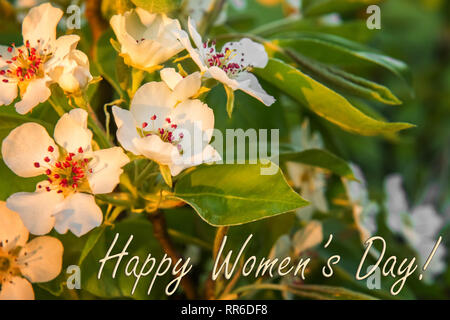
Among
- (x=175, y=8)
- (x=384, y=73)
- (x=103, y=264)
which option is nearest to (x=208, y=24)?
(x=175, y=8)

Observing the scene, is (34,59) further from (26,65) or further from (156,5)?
(156,5)

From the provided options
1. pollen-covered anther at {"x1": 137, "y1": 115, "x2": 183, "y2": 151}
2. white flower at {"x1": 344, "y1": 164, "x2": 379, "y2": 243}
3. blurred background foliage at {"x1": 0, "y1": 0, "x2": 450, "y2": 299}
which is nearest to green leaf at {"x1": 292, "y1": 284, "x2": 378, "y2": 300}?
blurred background foliage at {"x1": 0, "y1": 0, "x2": 450, "y2": 299}

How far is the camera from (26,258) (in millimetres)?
627

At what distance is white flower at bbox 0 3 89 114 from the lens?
22.6 inches

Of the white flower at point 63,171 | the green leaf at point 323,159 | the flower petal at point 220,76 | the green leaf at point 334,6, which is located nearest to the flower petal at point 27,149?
the white flower at point 63,171

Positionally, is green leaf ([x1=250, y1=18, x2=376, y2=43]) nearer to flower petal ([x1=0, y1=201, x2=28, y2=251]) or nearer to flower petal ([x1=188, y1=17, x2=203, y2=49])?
flower petal ([x1=188, y1=17, x2=203, y2=49])

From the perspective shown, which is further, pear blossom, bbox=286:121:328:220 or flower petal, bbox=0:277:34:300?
pear blossom, bbox=286:121:328:220

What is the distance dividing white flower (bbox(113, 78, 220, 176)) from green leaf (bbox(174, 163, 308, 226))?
6cm

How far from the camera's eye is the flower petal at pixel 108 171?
0.56 metres

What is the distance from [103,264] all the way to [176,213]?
0.65 ft

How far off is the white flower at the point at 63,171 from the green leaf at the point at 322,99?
237mm

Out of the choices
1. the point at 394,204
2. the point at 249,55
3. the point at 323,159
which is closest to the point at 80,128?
the point at 249,55

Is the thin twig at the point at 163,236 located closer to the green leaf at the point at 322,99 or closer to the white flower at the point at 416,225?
the green leaf at the point at 322,99
